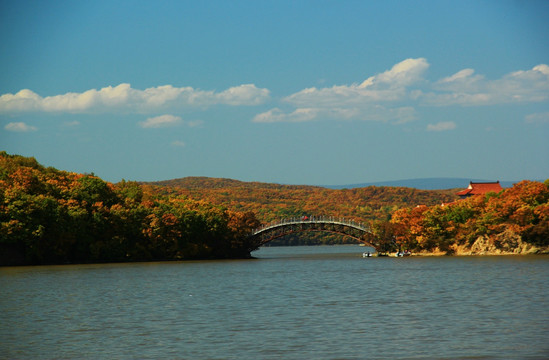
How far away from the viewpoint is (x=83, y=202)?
7862cm

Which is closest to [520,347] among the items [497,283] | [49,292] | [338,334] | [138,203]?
[338,334]

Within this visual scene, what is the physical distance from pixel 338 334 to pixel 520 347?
611 centimetres

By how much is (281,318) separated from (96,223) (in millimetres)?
52531

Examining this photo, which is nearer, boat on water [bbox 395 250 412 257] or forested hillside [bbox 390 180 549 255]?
forested hillside [bbox 390 180 549 255]

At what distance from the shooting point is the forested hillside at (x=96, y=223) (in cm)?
7106

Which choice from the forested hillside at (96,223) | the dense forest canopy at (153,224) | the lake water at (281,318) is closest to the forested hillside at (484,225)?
the dense forest canopy at (153,224)

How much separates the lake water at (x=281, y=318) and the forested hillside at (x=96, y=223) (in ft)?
69.8

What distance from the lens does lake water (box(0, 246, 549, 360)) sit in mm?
22562

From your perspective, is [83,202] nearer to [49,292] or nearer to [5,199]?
[5,199]

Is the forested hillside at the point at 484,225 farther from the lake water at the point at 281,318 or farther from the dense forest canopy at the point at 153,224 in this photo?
the lake water at the point at 281,318

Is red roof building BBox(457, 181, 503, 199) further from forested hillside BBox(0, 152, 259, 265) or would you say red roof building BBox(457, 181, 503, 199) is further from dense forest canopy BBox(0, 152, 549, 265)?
forested hillside BBox(0, 152, 259, 265)

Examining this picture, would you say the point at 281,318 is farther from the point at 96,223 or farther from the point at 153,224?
the point at 153,224

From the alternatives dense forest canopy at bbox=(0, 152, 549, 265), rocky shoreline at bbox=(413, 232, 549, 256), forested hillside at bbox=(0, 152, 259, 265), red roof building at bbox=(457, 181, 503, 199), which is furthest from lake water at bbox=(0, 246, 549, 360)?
red roof building at bbox=(457, 181, 503, 199)

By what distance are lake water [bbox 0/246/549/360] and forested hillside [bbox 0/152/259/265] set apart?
2126cm
